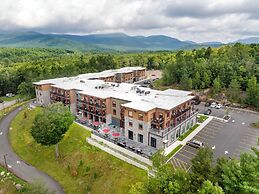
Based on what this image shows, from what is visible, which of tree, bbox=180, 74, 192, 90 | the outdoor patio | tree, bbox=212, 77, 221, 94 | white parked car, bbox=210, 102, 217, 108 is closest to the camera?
the outdoor patio

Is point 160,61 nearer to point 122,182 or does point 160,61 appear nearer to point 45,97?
point 45,97

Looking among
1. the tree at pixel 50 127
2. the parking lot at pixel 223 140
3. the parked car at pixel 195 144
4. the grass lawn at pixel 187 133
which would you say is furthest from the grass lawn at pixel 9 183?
the parked car at pixel 195 144

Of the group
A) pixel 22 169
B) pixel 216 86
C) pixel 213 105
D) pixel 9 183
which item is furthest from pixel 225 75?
pixel 9 183

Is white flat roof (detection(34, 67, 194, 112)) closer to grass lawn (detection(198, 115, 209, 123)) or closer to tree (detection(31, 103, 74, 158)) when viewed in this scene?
grass lawn (detection(198, 115, 209, 123))

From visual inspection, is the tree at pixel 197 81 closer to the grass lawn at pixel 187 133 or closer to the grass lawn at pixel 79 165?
the grass lawn at pixel 187 133

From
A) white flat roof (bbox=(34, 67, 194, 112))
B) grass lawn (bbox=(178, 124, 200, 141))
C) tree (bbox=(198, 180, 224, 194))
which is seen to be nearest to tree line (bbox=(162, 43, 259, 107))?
white flat roof (bbox=(34, 67, 194, 112))
